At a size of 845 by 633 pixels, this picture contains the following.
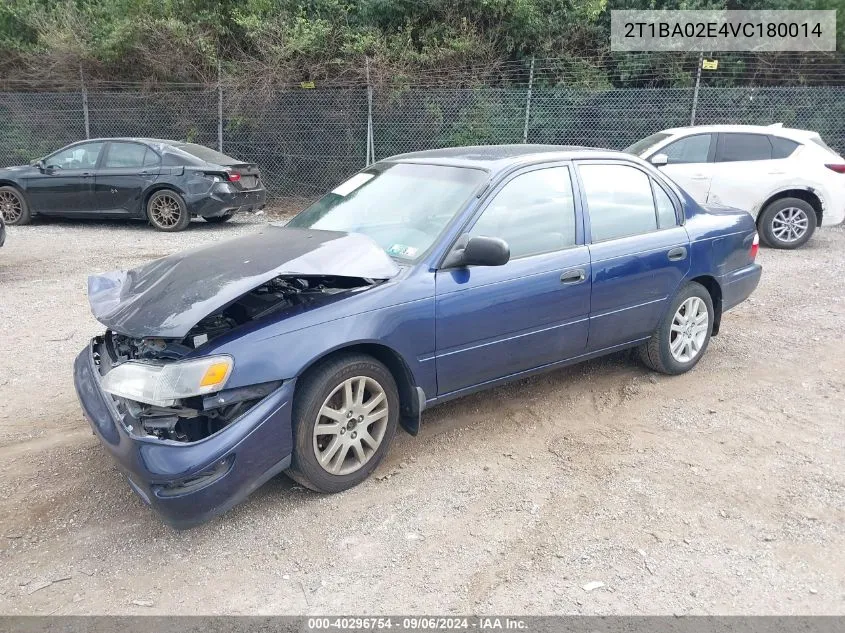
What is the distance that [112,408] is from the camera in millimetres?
3176

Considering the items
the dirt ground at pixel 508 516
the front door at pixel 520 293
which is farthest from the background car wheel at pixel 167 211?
the front door at pixel 520 293

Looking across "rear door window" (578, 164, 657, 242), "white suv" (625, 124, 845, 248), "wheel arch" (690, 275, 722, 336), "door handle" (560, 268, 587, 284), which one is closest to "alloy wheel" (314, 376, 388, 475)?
"door handle" (560, 268, 587, 284)

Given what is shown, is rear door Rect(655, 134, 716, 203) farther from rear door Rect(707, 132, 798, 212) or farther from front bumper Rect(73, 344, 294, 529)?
front bumper Rect(73, 344, 294, 529)

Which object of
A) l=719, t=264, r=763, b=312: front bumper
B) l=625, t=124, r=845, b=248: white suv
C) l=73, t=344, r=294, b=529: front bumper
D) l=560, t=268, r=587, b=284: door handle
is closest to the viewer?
l=73, t=344, r=294, b=529: front bumper

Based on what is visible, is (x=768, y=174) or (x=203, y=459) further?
(x=768, y=174)

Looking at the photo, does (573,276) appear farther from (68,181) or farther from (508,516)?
(68,181)

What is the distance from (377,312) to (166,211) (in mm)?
8721

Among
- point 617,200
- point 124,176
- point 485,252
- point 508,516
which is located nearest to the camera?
point 508,516

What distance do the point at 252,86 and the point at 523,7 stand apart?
5.76 metres

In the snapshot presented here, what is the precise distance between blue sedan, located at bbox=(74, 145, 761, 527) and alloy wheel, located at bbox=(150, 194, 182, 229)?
718cm

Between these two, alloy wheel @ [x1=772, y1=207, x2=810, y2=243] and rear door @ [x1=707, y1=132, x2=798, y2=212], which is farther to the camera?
alloy wheel @ [x1=772, y1=207, x2=810, y2=243]

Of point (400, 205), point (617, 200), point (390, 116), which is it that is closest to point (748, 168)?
point (617, 200)

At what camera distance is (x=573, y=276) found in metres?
4.23

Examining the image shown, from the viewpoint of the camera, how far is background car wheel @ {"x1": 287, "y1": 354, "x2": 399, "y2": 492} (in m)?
3.29
